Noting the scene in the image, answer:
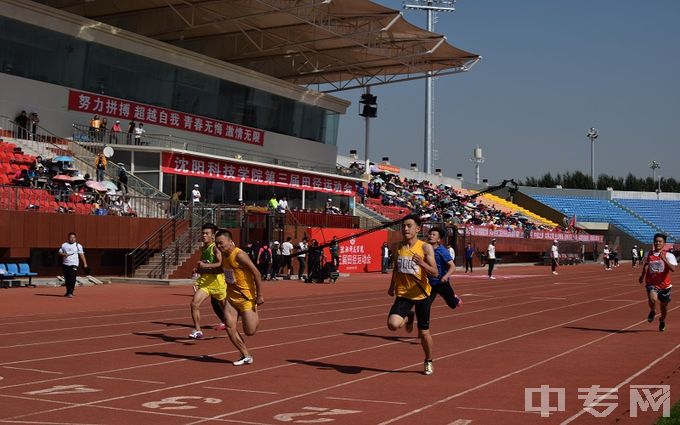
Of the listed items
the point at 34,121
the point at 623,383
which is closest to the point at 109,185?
the point at 34,121

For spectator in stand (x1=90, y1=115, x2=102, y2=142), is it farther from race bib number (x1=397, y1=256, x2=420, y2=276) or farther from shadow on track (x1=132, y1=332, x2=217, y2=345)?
race bib number (x1=397, y1=256, x2=420, y2=276)

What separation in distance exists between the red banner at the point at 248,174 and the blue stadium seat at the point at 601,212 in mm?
46076

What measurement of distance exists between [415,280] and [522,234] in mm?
59781

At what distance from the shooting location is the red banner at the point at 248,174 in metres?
43.1

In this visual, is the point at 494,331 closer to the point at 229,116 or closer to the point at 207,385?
the point at 207,385

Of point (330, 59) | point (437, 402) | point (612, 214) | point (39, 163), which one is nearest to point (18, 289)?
point (39, 163)

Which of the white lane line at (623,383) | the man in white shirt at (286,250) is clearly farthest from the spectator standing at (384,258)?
the white lane line at (623,383)

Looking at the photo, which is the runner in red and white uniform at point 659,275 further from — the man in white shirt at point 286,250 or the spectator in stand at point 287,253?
the man in white shirt at point 286,250

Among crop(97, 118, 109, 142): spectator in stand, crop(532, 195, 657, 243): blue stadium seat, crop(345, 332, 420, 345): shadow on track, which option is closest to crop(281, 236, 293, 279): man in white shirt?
crop(97, 118, 109, 142): spectator in stand

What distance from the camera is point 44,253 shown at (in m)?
31.9

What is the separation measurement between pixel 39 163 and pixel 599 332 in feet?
77.0

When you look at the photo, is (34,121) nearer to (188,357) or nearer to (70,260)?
(70,260)

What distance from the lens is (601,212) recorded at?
330ft

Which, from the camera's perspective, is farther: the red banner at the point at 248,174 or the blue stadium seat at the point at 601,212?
the blue stadium seat at the point at 601,212
